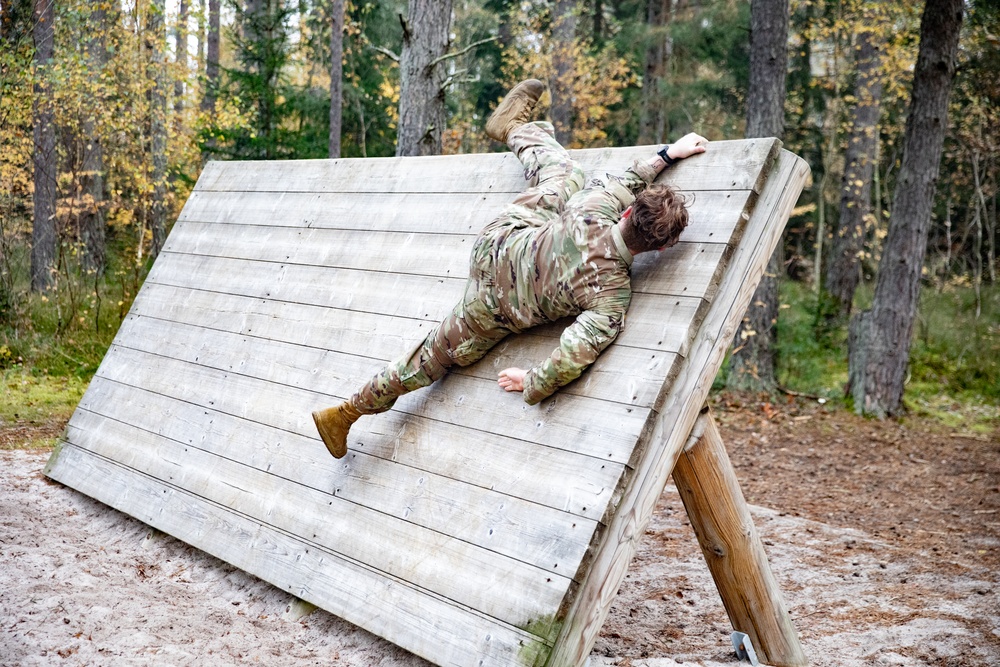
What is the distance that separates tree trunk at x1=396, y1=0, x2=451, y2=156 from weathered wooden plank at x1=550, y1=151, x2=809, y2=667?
14.3 feet

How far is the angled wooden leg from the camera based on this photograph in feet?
11.1

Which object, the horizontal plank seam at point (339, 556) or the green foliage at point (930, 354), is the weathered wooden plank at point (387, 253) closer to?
the horizontal plank seam at point (339, 556)

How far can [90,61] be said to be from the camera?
31.7 ft

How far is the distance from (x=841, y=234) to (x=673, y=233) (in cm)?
Answer: 1171

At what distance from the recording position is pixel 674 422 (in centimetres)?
309

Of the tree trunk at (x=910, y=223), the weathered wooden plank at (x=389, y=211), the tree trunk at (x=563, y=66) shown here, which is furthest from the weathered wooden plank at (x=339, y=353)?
the tree trunk at (x=563, y=66)

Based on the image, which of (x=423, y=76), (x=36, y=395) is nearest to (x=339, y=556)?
(x=423, y=76)

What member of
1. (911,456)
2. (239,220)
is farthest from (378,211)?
(911,456)

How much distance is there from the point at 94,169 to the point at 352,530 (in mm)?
8550

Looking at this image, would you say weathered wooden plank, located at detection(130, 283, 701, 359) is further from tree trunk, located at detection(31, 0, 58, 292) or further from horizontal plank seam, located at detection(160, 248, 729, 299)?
tree trunk, located at detection(31, 0, 58, 292)

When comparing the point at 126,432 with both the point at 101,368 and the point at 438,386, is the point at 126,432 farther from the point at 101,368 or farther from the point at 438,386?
the point at 438,386

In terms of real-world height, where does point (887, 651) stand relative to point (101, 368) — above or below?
below

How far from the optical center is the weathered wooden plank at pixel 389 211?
3381mm

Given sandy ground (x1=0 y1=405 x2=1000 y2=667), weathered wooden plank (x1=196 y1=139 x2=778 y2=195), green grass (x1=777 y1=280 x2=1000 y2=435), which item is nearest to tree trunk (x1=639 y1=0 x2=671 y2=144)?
green grass (x1=777 y1=280 x2=1000 y2=435)
